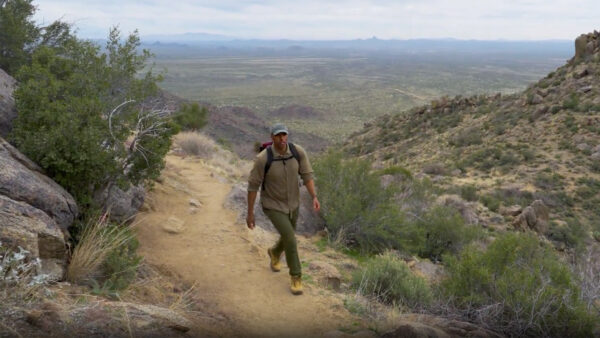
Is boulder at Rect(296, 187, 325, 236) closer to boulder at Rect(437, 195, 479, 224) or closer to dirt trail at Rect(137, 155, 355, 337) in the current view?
dirt trail at Rect(137, 155, 355, 337)

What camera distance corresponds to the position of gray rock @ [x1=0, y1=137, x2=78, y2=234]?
4.29 m

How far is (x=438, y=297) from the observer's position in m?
5.03

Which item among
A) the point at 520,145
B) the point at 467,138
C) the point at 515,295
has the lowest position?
the point at 467,138

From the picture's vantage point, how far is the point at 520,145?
20.7m

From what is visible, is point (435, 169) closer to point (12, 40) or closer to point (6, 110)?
point (12, 40)

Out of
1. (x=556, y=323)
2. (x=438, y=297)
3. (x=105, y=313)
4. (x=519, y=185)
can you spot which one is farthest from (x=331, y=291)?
(x=519, y=185)

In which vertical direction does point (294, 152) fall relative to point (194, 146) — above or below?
above

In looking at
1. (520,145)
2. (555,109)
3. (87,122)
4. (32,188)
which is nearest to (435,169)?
(520,145)

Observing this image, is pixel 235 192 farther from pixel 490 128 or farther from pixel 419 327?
pixel 490 128

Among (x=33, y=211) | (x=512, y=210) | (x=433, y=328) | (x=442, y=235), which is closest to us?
(x=433, y=328)

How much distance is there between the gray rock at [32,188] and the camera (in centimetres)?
429

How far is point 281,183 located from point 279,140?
49cm

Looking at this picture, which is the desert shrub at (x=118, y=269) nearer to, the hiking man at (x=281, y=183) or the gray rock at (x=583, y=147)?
the hiking man at (x=281, y=183)

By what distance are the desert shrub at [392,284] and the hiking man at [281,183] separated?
2.91 ft
